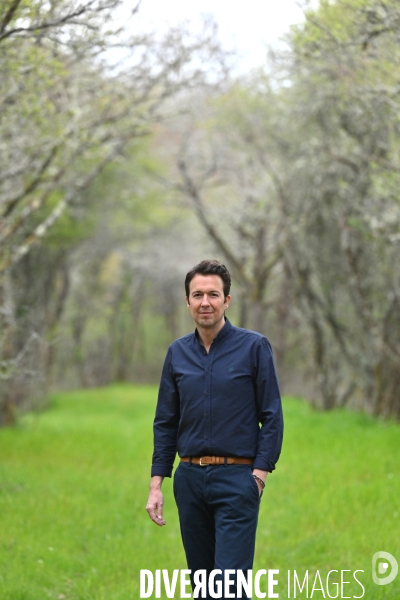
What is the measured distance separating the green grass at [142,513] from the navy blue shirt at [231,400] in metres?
2.14

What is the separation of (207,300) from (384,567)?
3280 millimetres

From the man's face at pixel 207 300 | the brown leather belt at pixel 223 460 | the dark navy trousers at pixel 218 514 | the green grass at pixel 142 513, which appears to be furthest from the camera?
the green grass at pixel 142 513

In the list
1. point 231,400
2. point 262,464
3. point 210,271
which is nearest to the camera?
point 262,464

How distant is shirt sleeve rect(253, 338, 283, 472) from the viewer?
14.2 feet

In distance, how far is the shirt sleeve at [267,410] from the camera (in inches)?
170

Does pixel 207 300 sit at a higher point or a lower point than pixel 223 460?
higher

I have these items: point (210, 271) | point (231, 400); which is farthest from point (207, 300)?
point (231, 400)

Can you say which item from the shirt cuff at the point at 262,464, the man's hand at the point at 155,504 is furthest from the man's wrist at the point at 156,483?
the shirt cuff at the point at 262,464

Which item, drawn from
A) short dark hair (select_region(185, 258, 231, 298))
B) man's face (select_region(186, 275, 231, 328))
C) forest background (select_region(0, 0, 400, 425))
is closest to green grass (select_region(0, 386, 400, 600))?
forest background (select_region(0, 0, 400, 425))

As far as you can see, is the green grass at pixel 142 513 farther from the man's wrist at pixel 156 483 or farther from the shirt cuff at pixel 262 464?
the shirt cuff at pixel 262 464

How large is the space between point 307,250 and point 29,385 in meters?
8.57

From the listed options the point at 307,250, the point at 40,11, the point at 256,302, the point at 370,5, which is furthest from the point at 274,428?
the point at 256,302

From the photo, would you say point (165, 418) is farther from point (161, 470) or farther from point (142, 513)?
point (142, 513)

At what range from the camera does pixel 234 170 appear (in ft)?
77.9
